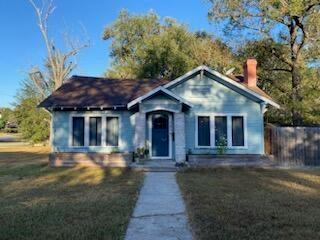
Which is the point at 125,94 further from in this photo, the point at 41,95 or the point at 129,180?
the point at 41,95

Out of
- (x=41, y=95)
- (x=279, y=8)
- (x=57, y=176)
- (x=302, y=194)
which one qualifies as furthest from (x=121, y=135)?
(x=41, y=95)

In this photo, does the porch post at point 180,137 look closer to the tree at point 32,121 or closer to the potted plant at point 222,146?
the potted plant at point 222,146

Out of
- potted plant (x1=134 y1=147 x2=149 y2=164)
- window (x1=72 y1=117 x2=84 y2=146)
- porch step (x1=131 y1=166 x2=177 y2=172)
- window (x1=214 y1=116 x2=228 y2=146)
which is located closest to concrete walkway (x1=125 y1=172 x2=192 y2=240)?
porch step (x1=131 y1=166 x2=177 y2=172)

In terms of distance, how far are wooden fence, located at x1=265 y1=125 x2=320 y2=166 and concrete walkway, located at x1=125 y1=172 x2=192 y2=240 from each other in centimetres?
860

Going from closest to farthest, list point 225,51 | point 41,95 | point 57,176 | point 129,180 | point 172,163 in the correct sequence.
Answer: point 129,180
point 57,176
point 172,163
point 225,51
point 41,95

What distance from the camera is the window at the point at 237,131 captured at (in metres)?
19.7

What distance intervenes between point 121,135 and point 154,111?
224 cm

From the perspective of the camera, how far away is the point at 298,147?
19172 millimetres

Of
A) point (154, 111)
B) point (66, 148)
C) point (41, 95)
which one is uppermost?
point (41, 95)

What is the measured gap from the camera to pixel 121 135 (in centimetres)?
2000

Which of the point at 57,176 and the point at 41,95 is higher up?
the point at 41,95

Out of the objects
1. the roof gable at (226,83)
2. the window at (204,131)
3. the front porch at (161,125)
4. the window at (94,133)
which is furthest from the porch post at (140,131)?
the window at (204,131)

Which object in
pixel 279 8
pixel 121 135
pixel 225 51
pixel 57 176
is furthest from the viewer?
pixel 225 51

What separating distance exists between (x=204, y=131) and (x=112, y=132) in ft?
15.4
